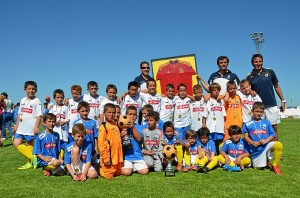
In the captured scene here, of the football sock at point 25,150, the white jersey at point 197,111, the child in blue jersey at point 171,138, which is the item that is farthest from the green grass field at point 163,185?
the white jersey at point 197,111

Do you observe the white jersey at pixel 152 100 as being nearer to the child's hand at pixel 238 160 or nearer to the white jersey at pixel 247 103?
the white jersey at pixel 247 103

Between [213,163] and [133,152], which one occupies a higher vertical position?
[133,152]

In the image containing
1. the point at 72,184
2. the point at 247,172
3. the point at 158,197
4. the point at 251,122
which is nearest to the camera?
the point at 158,197

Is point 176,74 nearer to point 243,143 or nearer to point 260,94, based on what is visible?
point 260,94

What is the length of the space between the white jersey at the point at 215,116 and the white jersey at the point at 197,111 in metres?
0.26

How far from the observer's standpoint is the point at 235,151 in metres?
6.41

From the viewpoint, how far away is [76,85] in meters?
7.44

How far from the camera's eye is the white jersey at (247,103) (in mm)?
7000

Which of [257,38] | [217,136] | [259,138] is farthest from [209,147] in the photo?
[257,38]

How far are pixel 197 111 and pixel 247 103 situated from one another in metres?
1.17

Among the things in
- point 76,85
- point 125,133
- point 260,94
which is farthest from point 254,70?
point 76,85

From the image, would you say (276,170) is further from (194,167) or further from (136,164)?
(136,164)

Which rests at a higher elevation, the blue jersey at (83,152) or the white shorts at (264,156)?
the blue jersey at (83,152)

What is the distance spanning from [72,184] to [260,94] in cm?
471
